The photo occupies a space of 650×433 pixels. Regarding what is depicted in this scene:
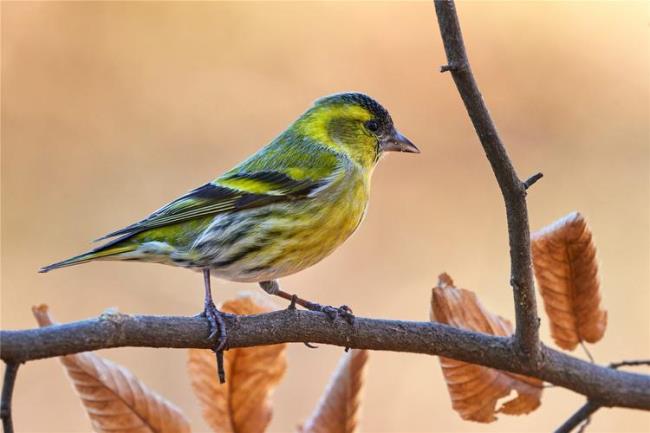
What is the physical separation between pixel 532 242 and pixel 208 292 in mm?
830

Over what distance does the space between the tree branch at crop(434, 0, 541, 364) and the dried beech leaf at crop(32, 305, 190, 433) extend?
2.25 ft

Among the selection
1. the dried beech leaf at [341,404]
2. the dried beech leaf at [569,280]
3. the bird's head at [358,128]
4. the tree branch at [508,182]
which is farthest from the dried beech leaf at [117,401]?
the bird's head at [358,128]

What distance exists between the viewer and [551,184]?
4.66 metres

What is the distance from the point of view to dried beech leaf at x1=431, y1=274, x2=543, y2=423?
1.84 m

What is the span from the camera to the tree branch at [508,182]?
56.4 inches

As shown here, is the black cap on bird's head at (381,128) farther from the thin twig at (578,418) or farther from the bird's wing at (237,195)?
the thin twig at (578,418)

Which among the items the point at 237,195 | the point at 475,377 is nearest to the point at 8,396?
the point at 475,377

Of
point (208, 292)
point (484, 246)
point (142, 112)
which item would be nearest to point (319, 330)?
point (208, 292)

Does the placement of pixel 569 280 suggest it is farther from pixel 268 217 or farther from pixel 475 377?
pixel 268 217

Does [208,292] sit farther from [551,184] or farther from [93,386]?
[551,184]

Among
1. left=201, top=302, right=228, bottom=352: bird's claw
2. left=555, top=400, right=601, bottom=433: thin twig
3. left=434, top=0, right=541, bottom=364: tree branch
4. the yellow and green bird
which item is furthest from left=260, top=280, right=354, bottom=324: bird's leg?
left=555, top=400, right=601, bottom=433: thin twig

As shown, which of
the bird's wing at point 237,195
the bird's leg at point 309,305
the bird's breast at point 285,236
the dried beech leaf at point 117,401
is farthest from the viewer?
the bird's wing at point 237,195

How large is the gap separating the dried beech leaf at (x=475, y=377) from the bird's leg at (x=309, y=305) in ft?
0.69

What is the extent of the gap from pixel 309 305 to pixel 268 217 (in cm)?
31
